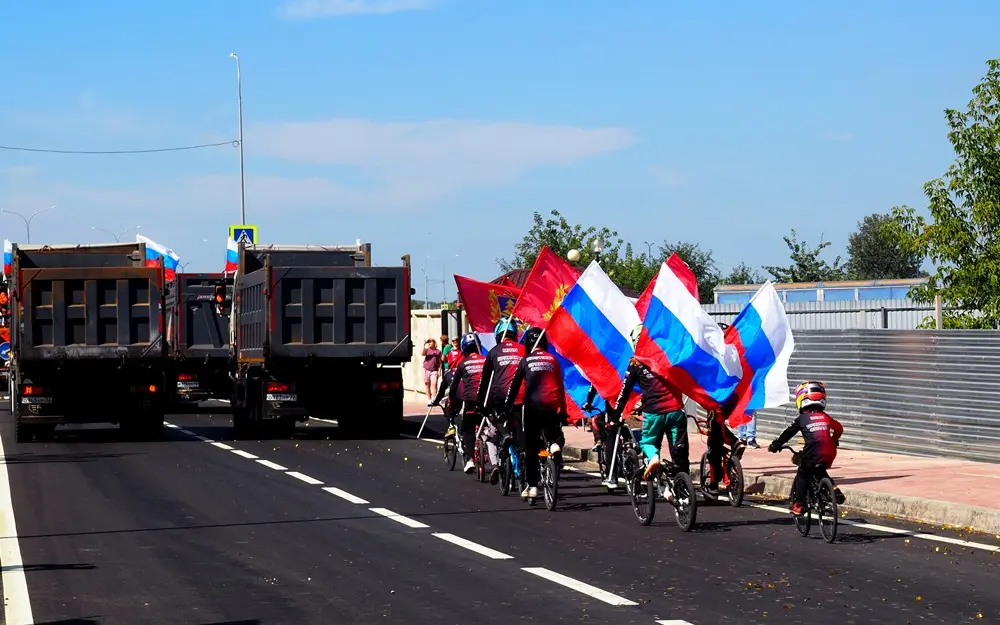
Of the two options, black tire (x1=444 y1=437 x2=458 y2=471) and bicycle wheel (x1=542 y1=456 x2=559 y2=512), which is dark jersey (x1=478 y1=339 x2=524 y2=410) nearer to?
bicycle wheel (x1=542 y1=456 x2=559 y2=512)

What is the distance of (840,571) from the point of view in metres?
10.3

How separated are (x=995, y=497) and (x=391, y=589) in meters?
6.88

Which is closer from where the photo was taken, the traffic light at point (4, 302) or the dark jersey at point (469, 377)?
the dark jersey at point (469, 377)

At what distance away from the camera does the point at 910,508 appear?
44.7ft

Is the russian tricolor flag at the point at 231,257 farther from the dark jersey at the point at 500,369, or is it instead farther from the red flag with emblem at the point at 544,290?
the dark jersey at the point at 500,369

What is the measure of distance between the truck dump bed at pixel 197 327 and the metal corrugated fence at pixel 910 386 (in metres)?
15.9

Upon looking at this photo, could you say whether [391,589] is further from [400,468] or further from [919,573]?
[400,468]

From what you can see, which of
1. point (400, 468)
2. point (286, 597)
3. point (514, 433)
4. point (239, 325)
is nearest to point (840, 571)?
point (286, 597)

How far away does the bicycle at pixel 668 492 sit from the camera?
41.1ft

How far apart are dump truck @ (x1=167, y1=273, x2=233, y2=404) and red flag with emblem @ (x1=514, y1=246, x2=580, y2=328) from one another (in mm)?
15909

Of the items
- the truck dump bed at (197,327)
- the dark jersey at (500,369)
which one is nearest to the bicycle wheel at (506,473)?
the dark jersey at (500,369)

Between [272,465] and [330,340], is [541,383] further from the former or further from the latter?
[330,340]

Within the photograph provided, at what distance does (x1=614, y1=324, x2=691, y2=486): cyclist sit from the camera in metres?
13.2

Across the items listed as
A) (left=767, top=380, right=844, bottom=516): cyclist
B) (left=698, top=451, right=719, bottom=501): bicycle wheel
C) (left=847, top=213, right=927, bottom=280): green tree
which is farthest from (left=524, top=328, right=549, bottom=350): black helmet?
(left=847, top=213, right=927, bottom=280): green tree
